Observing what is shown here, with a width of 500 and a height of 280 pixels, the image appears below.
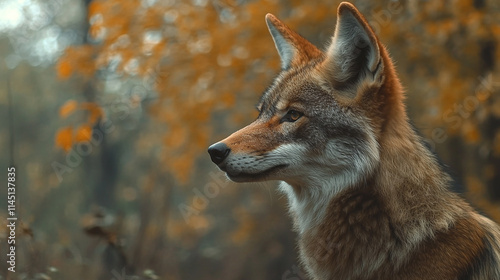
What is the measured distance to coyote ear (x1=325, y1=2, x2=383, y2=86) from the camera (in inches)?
144

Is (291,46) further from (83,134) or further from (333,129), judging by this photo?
(83,134)

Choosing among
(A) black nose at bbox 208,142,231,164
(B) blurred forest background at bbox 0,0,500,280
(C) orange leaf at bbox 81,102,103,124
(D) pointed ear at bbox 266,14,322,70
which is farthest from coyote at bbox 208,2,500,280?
(C) orange leaf at bbox 81,102,103,124

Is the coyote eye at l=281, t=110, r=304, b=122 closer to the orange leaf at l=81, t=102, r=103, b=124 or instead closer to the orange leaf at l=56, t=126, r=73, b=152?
the orange leaf at l=56, t=126, r=73, b=152

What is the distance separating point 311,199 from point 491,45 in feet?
21.2

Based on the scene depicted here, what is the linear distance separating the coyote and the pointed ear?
0.48 m

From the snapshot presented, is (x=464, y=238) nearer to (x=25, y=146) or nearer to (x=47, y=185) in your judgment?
(x=47, y=185)

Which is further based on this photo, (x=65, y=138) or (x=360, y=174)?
(x=65, y=138)

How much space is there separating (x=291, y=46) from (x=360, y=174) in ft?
4.80

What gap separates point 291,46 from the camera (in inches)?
186

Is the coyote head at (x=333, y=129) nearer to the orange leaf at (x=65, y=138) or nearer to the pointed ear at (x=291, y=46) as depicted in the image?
the pointed ear at (x=291, y=46)

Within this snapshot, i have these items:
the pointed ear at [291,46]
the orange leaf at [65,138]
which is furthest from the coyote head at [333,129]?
the orange leaf at [65,138]

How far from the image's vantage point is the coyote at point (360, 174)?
3541 millimetres

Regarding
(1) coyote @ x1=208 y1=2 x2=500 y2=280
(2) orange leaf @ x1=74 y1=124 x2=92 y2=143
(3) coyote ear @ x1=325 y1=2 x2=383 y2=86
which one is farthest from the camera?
(2) orange leaf @ x1=74 y1=124 x2=92 y2=143

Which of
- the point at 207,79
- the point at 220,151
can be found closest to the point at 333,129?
the point at 220,151
